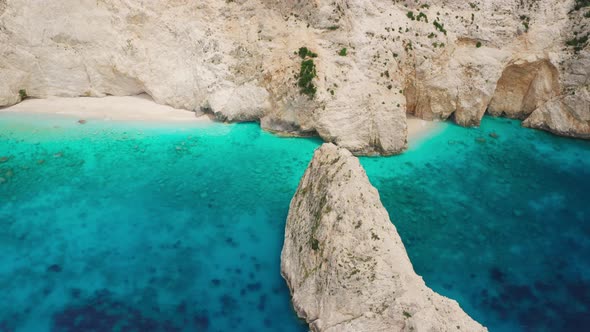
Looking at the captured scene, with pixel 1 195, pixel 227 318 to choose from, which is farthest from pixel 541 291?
pixel 1 195

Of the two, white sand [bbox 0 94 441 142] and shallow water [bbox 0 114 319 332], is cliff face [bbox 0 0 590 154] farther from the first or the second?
shallow water [bbox 0 114 319 332]

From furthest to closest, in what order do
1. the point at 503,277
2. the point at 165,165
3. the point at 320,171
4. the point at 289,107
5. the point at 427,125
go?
the point at 427,125 → the point at 289,107 → the point at 165,165 → the point at 503,277 → the point at 320,171

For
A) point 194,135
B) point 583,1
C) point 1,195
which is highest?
point 583,1

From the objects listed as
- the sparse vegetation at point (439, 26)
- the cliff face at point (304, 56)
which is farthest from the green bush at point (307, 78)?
the sparse vegetation at point (439, 26)

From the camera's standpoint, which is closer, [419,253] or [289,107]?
[419,253]

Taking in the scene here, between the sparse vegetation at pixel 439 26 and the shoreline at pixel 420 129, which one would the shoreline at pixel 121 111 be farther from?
the sparse vegetation at pixel 439 26

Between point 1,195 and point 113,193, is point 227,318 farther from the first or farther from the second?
point 1,195

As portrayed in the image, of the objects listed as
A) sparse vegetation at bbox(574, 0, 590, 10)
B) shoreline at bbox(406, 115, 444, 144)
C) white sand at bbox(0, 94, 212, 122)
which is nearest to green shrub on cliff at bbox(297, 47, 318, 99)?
white sand at bbox(0, 94, 212, 122)
